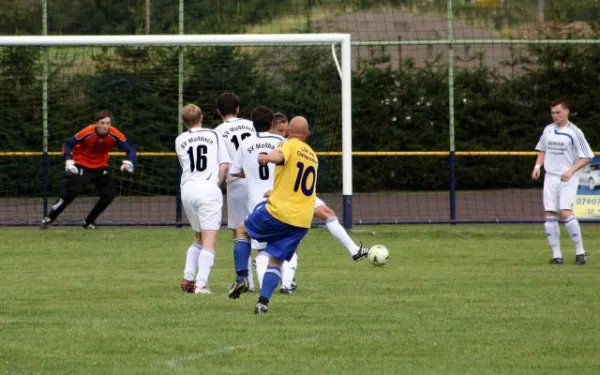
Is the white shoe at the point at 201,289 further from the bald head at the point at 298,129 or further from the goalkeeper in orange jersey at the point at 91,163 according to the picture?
the goalkeeper in orange jersey at the point at 91,163

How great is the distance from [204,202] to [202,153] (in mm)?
470

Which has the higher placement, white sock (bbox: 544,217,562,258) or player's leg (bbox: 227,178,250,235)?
player's leg (bbox: 227,178,250,235)

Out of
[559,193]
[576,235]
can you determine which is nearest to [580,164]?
[559,193]

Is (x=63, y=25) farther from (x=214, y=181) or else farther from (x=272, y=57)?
(x=214, y=181)

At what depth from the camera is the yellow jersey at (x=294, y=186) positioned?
10008 millimetres

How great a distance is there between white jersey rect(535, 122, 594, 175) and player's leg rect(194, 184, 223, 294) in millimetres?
5286

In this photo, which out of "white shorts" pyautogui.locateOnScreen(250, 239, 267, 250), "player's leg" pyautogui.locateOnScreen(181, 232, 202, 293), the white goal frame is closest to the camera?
"white shorts" pyautogui.locateOnScreen(250, 239, 267, 250)

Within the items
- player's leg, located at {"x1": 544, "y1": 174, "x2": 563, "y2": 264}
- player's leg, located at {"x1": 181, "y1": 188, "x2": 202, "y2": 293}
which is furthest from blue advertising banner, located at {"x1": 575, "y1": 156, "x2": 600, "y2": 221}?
player's leg, located at {"x1": 181, "y1": 188, "x2": 202, "y2": 293}

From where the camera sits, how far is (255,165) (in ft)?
38.1

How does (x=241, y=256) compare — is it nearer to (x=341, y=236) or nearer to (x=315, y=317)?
(x=315, y=317)

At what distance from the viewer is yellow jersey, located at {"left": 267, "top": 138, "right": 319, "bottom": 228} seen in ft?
32.8

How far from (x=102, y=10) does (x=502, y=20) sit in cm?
745

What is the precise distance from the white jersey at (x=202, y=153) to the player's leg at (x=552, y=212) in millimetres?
5179

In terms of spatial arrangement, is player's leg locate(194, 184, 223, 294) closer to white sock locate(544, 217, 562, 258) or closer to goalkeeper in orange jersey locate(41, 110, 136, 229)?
white sock locate(544, 217, 562, 258)
